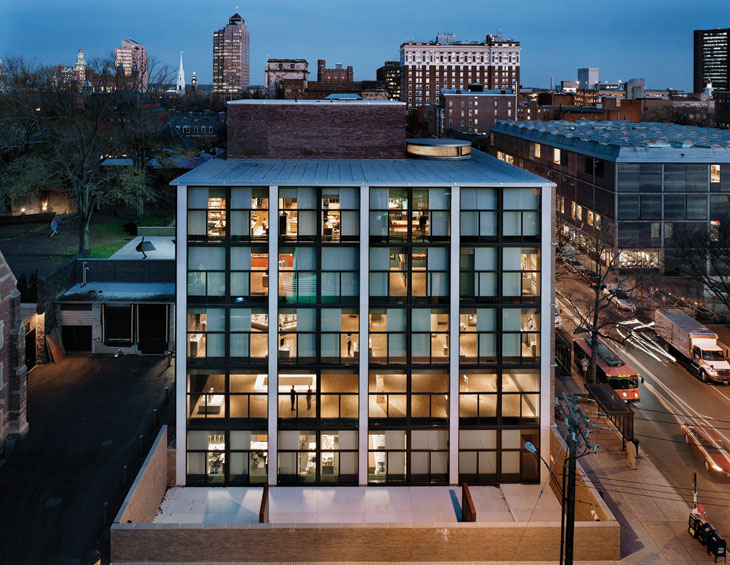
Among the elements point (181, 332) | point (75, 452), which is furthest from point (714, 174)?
point (75, 452)

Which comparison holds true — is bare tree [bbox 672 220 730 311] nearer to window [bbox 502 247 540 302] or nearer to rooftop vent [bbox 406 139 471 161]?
rooftop vent [bbox 406 139 471 161]

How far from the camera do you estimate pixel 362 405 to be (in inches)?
1120

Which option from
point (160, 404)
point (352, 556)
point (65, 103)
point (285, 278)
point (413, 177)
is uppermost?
point (65, 103)

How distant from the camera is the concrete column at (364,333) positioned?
2823 cm

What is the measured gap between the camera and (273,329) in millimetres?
28250

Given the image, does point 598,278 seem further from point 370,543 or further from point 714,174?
point 370,543

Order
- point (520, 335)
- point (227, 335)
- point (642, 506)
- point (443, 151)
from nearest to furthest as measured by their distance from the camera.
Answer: point (642, 506) → point (227, 335) → point (520, 335) → point (443, 151)

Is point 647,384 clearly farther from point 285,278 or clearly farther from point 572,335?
point 285,278

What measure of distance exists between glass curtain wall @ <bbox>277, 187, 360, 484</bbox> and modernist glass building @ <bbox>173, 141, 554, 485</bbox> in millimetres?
63

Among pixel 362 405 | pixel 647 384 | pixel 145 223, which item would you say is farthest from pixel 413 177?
pixel 145 223

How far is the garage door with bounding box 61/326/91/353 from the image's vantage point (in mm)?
43656

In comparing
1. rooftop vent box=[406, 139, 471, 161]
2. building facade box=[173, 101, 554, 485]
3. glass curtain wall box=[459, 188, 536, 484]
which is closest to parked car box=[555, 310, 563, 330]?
rooftop vent box=[406, 139, 471, 161]

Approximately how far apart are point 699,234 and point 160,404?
4786 cm

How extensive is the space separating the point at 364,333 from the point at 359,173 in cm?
924
